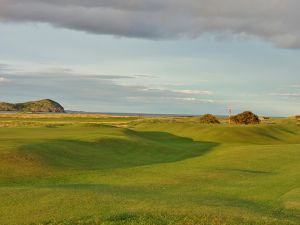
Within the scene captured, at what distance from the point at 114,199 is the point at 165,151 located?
108ft

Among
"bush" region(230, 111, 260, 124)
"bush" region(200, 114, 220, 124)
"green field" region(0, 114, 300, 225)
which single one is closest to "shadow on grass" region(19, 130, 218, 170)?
"green field" region(0, 114, 300, 225)

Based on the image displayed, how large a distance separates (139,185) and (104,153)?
18409mm

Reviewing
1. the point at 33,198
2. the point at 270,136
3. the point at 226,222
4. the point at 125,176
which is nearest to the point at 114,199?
the point at 33,198

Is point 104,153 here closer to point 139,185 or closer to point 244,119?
point 139,185

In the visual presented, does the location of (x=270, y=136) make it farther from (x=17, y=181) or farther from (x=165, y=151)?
(x=17, y=181)

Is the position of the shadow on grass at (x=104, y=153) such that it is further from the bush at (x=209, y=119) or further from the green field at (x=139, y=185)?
the bush at (x=209, y=119)

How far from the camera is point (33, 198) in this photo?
21.0m

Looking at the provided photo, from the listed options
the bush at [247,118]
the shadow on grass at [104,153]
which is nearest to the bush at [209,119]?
the bush at [247,118]

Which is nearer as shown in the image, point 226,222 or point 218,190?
point 226,222

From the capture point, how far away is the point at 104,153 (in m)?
46.5

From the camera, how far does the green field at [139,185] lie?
1820 centimetres

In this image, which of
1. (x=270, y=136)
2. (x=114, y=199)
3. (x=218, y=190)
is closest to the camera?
(x=114, y=199)

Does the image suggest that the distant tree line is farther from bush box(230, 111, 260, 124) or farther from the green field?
the green field

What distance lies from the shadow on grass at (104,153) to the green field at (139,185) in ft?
0.32
